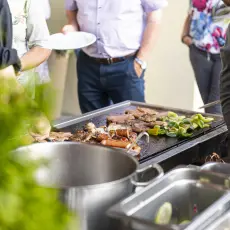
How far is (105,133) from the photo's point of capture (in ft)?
7.35

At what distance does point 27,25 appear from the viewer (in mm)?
2523

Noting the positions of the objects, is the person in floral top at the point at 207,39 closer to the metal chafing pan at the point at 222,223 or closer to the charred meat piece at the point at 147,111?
the charred meat piece at the point at 147,111

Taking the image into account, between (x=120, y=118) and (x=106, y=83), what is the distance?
764mm

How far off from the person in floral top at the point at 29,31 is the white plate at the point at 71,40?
123 mm

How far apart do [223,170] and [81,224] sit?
19.4 inches

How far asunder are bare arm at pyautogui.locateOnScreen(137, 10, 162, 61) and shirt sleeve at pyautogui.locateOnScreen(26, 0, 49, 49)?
2.44ft

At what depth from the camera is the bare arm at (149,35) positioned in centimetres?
313

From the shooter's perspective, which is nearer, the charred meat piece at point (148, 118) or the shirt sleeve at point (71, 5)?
the charred meat piece at point (148, 118)

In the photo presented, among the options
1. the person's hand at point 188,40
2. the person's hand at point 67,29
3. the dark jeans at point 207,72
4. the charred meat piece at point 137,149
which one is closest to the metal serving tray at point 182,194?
the charred meat piece at point 137,149

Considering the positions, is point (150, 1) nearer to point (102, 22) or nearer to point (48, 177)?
point (102, 22)

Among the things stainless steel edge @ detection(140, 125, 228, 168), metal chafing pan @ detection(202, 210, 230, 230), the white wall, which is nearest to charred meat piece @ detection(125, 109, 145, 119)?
stainless steel edge @ detection(140, 125, 228, 168)

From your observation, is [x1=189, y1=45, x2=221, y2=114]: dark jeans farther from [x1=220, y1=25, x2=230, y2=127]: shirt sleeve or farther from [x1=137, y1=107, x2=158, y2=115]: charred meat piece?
[x1=220, y1=25, x2=230, y2=127]: shirt sleeve

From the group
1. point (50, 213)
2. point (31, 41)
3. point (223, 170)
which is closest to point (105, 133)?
point (31, 41)

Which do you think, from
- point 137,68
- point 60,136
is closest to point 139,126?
point 60,136
